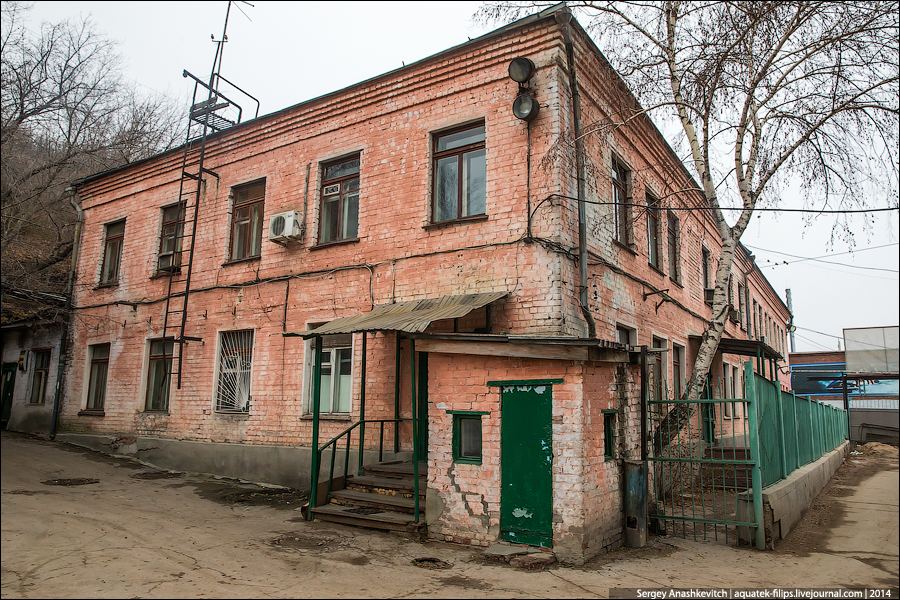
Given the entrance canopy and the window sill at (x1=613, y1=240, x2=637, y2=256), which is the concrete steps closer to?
the window sill at (x1=613, y1=240, x2=637, y2=256)

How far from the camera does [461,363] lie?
662 cm

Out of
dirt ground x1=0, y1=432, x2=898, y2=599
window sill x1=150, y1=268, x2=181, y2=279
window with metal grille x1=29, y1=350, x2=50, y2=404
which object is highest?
window sill x1=150, y1=268, x2=181, y2=279

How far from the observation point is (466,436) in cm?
654

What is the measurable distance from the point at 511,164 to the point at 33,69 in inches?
483

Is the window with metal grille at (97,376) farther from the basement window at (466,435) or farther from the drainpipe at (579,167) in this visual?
the drainpipe at (579,167)

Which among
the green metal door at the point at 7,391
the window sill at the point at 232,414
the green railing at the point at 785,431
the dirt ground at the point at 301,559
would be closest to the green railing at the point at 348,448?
the dirt ground at the point at 301,559

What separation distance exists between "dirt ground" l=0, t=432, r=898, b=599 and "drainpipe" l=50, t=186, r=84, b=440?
5.93m

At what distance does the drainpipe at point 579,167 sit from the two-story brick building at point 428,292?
0.04 meters

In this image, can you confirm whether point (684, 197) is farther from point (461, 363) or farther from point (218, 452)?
point (218, 452)

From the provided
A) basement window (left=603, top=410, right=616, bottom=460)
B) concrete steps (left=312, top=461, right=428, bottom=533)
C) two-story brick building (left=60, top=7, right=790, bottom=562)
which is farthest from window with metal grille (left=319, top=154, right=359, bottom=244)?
basement window (left=603, top=410, right=616, bottom=460)

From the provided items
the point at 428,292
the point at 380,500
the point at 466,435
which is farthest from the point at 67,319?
the point at 466,435

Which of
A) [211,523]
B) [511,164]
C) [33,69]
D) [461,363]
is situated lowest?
[211,523]

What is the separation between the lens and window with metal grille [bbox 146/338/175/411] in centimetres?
1167

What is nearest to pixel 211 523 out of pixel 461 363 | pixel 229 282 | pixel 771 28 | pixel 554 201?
pixel 461 363
